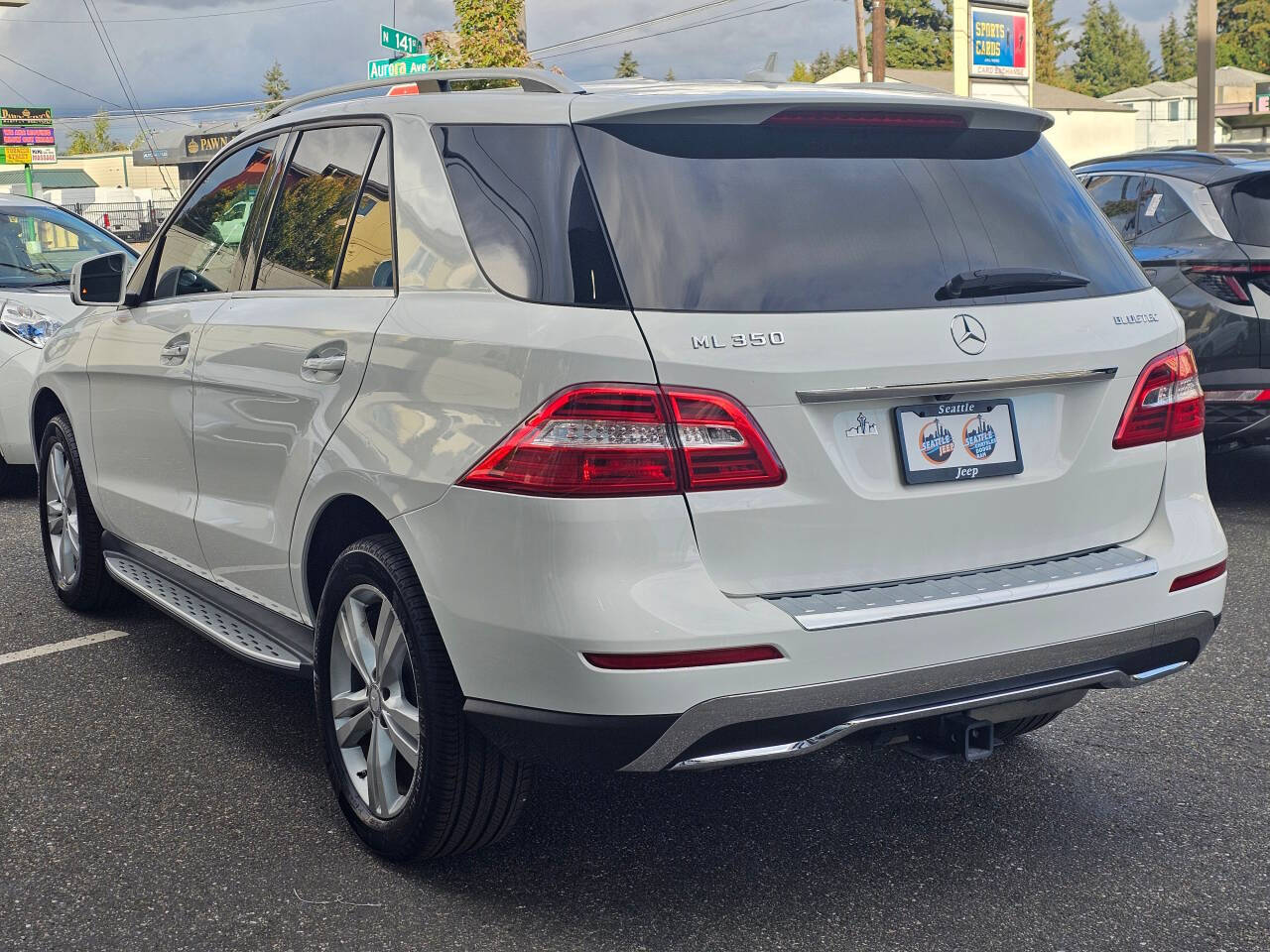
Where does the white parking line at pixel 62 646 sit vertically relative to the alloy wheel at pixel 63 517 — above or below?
below

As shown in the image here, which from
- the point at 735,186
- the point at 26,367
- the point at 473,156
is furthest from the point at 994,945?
the point at 26,367

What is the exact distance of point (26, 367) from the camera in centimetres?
820

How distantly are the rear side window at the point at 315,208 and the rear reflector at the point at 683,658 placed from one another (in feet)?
4.83

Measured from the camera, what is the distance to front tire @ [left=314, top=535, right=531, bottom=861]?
324 centimetres

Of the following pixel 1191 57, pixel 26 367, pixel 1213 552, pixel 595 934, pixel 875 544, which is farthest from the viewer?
pixel 1191 57

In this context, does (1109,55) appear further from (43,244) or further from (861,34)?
(43,244)

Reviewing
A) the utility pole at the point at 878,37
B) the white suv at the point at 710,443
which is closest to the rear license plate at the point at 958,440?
the white suv at the point at 710,443

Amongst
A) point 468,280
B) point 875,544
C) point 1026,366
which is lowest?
point 875,544

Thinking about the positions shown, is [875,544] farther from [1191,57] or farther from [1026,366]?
[1191,57]

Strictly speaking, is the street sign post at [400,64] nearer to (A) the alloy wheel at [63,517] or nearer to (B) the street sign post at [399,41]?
(B) the street sign post at [399,41]

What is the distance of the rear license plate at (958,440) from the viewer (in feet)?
10.1

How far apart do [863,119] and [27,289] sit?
6.68m

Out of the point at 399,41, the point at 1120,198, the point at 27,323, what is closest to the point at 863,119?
the point at 1120,198

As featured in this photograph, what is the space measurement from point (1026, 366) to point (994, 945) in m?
1.22
